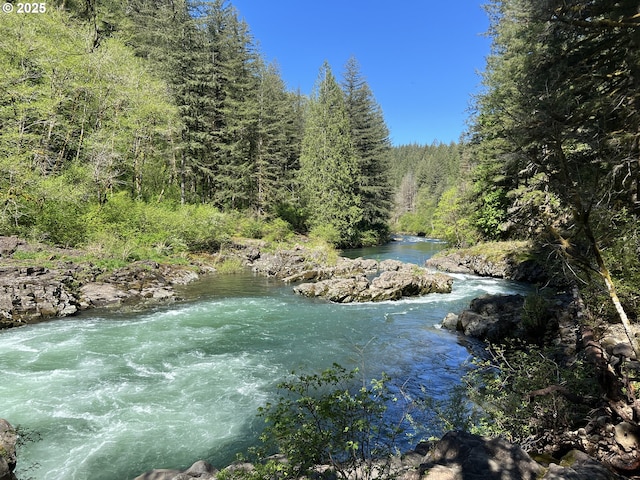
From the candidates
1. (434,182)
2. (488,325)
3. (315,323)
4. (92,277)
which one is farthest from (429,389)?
(434,182)

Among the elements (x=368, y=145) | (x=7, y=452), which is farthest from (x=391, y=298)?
(x=368, y=145)

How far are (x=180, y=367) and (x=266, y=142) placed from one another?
29721mm

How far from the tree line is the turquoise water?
9847 mm

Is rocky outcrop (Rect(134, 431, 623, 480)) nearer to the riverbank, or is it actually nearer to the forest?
the forest

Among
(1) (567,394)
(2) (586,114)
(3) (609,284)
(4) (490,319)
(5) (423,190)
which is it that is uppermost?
(5) (423,190)

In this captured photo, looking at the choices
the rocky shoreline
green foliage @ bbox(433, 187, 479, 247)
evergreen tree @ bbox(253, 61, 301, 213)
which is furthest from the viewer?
evergreen tree @ bbox(253, 61, 301, 213)

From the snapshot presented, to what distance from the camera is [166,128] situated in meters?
28.2

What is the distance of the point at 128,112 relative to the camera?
962 inches

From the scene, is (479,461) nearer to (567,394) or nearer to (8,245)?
(567,394)

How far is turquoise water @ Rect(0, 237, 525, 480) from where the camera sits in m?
6.14

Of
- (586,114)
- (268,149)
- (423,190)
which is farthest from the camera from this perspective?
(423,190)

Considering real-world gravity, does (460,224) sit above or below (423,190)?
below

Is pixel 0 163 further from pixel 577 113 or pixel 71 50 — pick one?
pixel 577 113

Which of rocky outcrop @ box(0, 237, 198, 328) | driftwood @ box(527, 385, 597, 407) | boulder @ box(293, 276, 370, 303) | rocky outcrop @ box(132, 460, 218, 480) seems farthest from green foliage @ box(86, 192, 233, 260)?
driftwood @ box(527, 385, 597, 407)
